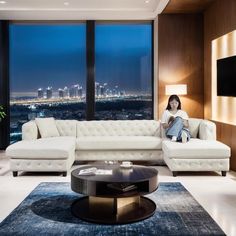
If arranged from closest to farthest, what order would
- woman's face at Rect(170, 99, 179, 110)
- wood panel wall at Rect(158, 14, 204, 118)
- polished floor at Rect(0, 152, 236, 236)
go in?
polished floor at Rect(0, 152, 236, 236) < woman's face at Rect(170, 99, 179, 110) < wood panel wall at Rect(158, 14, 204, 118)

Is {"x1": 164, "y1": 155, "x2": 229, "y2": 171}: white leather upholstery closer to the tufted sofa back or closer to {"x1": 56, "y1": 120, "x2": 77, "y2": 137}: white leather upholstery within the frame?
the tufted sofa back

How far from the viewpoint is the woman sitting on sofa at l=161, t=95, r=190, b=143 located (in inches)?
224

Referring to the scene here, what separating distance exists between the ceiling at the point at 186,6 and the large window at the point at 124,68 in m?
1.17

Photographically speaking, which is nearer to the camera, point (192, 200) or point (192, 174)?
point (192, 200)

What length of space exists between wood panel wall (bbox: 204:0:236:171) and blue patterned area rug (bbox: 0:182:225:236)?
1995mm

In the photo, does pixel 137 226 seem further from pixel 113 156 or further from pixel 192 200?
pixel 113 156

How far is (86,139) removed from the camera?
604cm

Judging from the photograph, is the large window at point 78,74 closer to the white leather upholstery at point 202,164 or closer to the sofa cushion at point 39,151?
the sofa cushion at point 39,151

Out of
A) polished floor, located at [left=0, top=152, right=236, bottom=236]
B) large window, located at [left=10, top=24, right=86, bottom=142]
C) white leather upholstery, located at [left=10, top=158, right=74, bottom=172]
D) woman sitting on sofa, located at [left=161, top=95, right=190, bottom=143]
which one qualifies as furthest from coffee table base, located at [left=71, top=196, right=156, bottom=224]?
large window, located at [left=10, top=24, right=86, bottom=142]

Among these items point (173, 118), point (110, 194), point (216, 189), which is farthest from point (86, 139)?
point (110, 194)

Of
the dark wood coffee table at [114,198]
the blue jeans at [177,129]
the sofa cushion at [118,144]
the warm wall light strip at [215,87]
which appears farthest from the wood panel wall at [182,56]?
the dark wood coffee table at [114,198]

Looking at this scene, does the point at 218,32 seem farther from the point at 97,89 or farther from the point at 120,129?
the point at 97,89

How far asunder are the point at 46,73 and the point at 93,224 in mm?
5821

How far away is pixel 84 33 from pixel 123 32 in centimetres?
94
